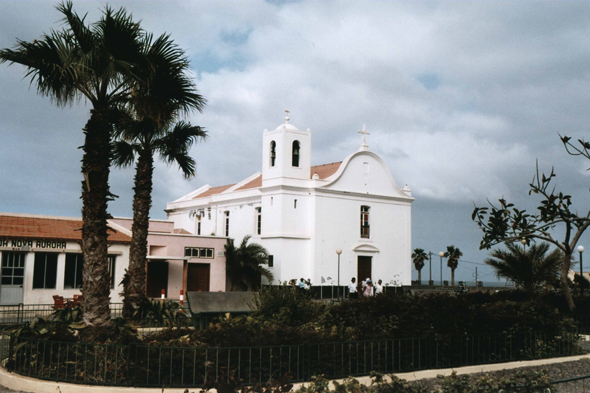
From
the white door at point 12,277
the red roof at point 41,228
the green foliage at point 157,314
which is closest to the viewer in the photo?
the green foliage at point 157,314

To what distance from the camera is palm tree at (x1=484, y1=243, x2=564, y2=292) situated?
814 inches

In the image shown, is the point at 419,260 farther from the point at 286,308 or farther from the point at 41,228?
the point at 286,308

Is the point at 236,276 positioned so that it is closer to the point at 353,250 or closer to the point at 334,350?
the point at 353,250

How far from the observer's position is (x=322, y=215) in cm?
3856

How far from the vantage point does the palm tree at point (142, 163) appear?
1828 centimetres

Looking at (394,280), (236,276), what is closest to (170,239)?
(236,276)

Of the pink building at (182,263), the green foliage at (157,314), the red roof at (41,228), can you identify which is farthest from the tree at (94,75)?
the pink building at (182,263)

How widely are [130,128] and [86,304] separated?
9345 mm

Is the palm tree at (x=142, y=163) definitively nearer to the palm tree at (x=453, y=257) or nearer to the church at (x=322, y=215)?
the church at (x=322, y=215)

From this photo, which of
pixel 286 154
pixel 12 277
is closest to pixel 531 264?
pixel 286 154

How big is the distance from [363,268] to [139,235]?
2373cm

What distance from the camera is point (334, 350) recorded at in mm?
9742

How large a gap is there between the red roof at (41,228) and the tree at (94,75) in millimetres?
16244

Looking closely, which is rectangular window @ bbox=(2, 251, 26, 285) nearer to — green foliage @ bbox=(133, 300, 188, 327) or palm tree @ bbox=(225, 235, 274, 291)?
green foliage @ bbox=(133, 300, 188, 327)
